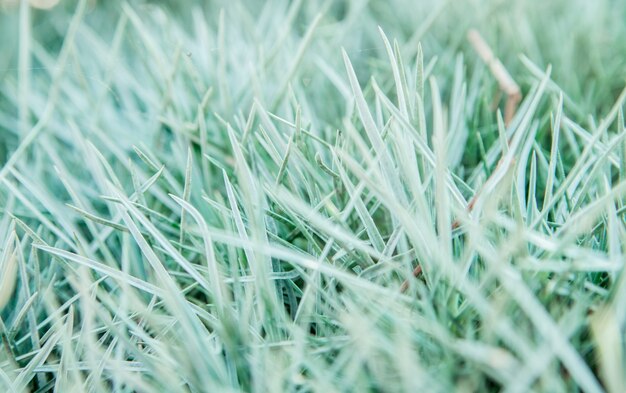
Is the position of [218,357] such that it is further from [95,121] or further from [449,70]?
[449,70]

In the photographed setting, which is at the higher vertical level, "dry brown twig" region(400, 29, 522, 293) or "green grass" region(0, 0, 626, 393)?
"dry brown twig" region(400, 29, 522, 293)

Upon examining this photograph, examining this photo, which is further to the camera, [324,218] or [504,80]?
[504,80]

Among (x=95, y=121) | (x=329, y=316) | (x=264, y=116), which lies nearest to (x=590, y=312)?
(x=329, y=316)

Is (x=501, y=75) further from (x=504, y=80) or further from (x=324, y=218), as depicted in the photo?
(x=324, y=218)

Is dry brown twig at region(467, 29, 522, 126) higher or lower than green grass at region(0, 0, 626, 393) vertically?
higher

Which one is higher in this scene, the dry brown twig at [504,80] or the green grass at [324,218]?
the dry brown twig at [504,80]

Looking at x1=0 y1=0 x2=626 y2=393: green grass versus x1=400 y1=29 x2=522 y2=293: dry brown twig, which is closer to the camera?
x1=0 y1=0 x2=626 y2=393: green grass

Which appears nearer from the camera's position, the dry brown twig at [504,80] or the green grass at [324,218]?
the green grass at [324,218]

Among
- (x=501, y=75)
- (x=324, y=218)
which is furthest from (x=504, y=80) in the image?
(x=324, y=218)
